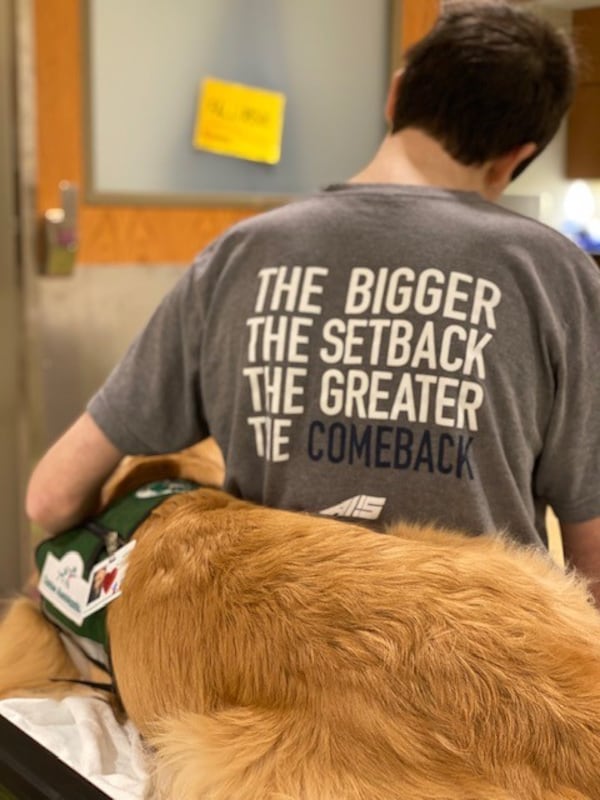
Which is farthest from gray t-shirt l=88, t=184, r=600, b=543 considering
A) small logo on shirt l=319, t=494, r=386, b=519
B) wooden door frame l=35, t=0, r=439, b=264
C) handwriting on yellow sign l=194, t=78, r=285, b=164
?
handwriting on yellow sign l=194, t=78, r=285, b=164

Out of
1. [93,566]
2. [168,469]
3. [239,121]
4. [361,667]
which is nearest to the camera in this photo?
[361,667]

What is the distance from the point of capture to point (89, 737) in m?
0.91

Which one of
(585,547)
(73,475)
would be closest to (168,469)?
(73,475)

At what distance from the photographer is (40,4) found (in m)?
1.75

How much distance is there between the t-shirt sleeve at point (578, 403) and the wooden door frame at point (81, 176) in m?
0.89

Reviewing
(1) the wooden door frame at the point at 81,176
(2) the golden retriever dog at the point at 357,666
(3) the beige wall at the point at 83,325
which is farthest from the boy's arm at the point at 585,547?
(3) the beige wall at the point at 83,325

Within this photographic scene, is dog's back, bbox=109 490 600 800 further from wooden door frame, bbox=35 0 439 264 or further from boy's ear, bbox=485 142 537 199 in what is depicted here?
wooden door frame, bbox=35 0 439 264

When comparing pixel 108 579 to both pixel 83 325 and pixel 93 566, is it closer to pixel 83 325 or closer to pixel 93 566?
pixel 93 566

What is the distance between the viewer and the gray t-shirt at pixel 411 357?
95cm

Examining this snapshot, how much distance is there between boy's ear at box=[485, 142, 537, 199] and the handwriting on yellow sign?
1.00m

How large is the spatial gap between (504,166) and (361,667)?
2.02 ft

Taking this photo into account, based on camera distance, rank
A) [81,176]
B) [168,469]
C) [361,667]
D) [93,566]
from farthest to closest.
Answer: [81,176] < [168,469] < [93,566] < [361,667]

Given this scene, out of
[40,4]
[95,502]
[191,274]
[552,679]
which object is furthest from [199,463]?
[40,4]

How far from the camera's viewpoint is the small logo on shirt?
976 mm
